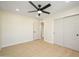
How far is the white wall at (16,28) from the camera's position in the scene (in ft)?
7.54

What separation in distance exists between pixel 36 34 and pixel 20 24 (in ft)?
1.97

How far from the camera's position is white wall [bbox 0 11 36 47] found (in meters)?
2.30

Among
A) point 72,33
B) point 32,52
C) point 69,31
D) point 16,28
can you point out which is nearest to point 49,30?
point 69,31

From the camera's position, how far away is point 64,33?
2.64 m

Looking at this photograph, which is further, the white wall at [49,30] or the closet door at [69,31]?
the white wall at [49,30]

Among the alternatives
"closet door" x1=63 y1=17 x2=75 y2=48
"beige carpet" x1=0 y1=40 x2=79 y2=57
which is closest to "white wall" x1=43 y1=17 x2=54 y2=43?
"closet door" x1=63 y1=17 x2=75 y2=48

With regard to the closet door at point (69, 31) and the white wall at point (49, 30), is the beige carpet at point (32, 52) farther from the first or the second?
the white wall at point (49, 30)

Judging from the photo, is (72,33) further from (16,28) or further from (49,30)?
(49,30)

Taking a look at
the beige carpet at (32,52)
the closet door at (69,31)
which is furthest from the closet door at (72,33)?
the beige carpet at (32,52)

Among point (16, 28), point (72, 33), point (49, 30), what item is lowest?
point (49, 30)

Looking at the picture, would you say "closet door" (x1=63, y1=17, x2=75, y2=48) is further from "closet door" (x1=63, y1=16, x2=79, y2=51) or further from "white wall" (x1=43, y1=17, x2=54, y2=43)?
"white wall" (x1=43, y1=17, x2=54, y2=43)

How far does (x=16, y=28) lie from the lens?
237 cm

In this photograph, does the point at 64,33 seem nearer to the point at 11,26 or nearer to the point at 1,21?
the point at 11,26

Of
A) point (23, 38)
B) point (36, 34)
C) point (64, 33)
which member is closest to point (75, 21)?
point (64, 33)
